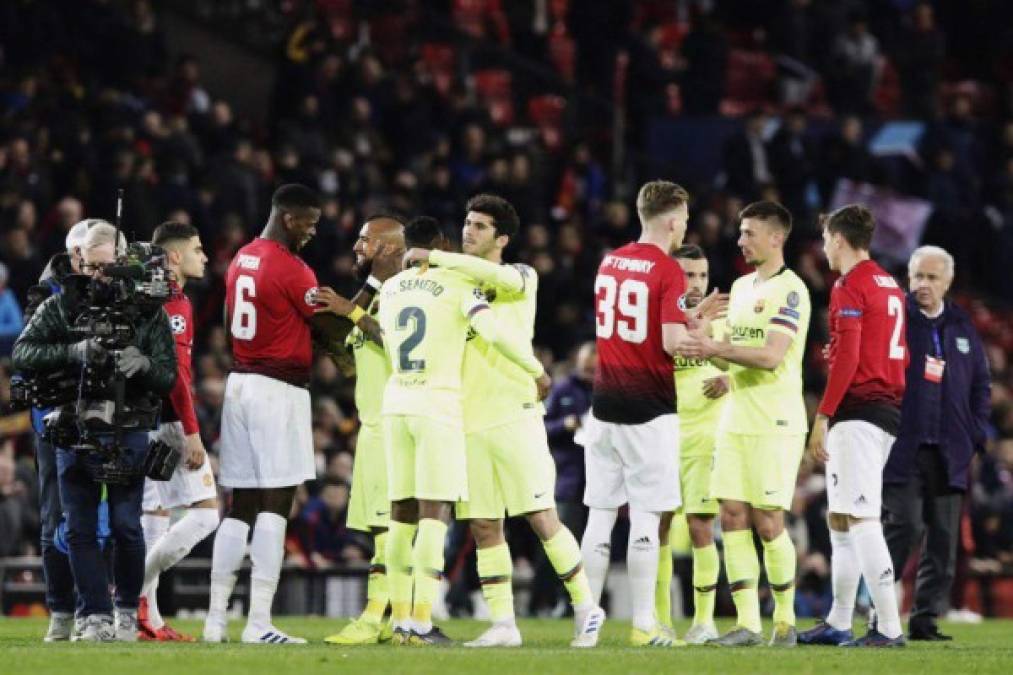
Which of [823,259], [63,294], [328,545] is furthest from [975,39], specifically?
[63,294]

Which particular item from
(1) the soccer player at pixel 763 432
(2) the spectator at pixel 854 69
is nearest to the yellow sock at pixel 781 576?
(1) the soccer player at pixel 763 432

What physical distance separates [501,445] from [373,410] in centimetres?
115

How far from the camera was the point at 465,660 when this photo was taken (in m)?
10.9

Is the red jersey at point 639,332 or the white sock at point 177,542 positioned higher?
the red jersey at point 639,332

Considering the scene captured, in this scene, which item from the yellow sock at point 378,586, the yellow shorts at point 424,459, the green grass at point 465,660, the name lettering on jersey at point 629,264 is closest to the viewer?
the green grass at point 465,660

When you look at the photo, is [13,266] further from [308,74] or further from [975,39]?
[975,39]

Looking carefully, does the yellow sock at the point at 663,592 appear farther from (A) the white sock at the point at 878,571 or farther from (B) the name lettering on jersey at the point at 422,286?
(B) the name lettering on jersey at the point at 422,286

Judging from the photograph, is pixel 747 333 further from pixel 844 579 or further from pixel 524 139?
pixel 524 139

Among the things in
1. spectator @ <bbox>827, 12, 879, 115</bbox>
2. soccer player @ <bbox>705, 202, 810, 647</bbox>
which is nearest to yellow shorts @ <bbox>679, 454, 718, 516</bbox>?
soccer player @ <bbox>705, 202, 810, 647</bbox>

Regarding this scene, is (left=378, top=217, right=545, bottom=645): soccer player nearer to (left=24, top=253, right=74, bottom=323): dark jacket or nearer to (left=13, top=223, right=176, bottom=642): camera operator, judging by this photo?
(left=13, top=223, right=176, bottom=642): camera operator

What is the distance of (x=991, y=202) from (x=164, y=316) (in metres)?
16.1

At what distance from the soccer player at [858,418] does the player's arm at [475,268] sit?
215cm

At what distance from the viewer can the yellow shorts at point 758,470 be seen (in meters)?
12.7

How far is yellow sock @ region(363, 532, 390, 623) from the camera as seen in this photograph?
12789mm
